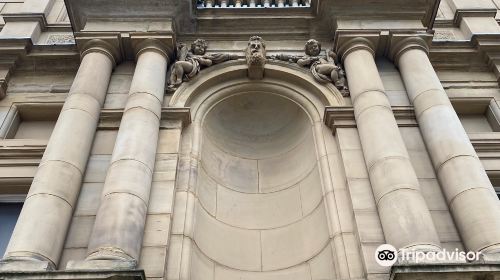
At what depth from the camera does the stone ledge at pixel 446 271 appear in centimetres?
730

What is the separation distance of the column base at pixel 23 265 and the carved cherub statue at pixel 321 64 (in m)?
7.24

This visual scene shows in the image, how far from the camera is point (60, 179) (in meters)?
9.30

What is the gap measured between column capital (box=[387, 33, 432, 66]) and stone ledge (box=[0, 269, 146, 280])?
330 inches

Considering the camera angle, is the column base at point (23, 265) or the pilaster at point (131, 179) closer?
the column base at point (23, 265)

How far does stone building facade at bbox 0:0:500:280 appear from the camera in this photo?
8562 mm

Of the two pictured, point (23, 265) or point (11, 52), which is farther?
point (11, 52)

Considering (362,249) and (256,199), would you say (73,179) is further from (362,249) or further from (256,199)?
(362,249)

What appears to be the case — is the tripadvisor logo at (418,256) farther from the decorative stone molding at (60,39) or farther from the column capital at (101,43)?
the decorative stone molding at (60,39)

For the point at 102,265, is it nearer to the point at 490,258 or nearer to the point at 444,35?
the point at 490,258

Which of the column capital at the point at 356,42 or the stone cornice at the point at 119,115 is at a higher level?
the column capital at the point at 356,42

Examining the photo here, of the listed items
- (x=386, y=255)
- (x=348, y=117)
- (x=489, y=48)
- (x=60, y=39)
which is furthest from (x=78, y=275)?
(x=489, y=48)

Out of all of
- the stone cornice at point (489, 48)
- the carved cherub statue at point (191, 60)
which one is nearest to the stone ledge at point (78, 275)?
the carved cherub statue at point (191, 60)

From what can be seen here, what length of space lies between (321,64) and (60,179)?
21.3ft

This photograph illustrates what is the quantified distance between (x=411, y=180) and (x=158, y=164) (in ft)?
15.2
